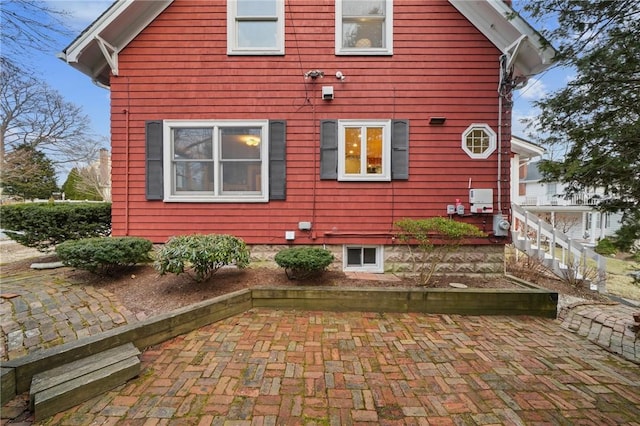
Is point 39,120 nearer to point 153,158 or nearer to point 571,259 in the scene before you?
point 153,158

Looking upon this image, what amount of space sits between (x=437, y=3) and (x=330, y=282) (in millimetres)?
5434

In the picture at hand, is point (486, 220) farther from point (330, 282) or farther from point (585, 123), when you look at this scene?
point (330, 282)

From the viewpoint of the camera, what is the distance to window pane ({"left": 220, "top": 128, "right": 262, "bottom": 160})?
5.20 meters

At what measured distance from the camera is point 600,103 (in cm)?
284

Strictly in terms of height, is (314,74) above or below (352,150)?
above

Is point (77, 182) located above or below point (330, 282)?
above

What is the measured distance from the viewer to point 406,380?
2379 mm

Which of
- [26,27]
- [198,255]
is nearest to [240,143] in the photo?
[198,255]

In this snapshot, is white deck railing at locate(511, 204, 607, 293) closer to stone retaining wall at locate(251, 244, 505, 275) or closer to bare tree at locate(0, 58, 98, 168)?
stone retaining wall at locate(251, 244, 505, 275)

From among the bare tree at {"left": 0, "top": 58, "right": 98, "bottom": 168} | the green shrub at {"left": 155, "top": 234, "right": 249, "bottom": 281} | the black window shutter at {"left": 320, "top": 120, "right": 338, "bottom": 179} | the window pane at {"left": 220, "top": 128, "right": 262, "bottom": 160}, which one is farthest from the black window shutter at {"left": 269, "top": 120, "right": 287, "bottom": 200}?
the bare tree at {"left": 0, "top": 58, "right": 98, "bottom": 168}

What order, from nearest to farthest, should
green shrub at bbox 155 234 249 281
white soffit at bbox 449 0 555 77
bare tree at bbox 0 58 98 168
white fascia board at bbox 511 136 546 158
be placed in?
green shrub at bbox 155 234 249 281 → bare tree at bbox 0 58 98 168 → white soffit at bbox 449 0 555 77 → white fascia board at bbox 511 136 546 158

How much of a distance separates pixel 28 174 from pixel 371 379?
33.1ft

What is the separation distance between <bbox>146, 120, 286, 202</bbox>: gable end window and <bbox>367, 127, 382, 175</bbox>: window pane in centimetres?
162

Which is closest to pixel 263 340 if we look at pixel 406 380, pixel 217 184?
pixel 406 380
